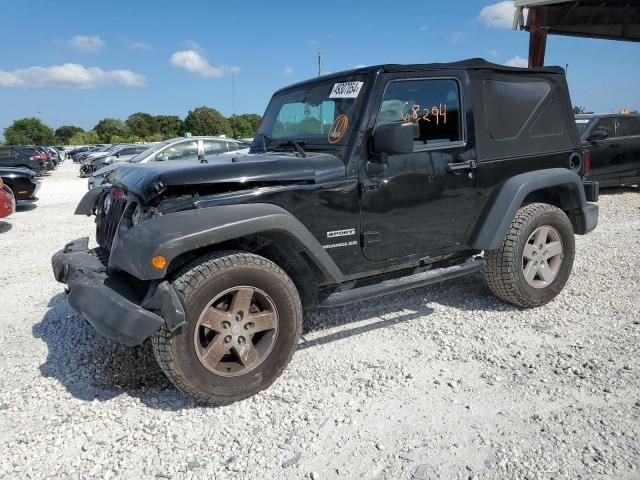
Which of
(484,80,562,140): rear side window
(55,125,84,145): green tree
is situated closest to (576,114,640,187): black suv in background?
(484,80,562,140): rear side window

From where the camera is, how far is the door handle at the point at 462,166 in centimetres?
354

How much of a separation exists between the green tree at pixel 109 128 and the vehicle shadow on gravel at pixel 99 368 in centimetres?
7878

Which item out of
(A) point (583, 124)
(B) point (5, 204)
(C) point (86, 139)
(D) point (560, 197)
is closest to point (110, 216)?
(D) point (560, 197)

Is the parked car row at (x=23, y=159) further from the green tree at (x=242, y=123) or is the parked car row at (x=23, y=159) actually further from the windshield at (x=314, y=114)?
the green tree at (x=242, y=123)

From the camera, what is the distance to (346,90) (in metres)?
3.38

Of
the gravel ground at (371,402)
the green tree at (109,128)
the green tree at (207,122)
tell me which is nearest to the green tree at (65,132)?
the green tree at (109,128)

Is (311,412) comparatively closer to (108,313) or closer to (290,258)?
(290,258)

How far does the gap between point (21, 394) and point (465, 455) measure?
2.67 m

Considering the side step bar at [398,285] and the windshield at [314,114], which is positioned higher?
the windshield at [314,114]

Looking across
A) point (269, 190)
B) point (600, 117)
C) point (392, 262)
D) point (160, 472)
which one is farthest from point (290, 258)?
point (600, 117)

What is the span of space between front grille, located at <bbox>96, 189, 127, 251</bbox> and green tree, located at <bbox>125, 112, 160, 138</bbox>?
82.9m

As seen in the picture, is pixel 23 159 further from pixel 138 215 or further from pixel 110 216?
pixel 138 215

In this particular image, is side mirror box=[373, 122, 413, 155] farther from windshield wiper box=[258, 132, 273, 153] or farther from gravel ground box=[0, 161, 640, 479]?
gravel ground box=[0, 161, 640, 479]

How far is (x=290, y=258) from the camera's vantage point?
3.01 metres
